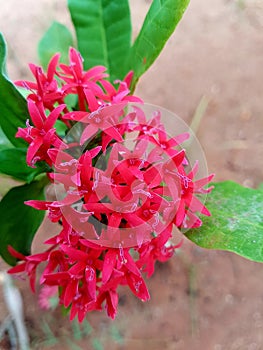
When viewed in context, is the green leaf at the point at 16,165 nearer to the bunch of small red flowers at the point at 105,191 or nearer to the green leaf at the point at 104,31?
the bunch of small red flowers at the point at 105,191

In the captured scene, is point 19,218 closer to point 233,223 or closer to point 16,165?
point 16,165

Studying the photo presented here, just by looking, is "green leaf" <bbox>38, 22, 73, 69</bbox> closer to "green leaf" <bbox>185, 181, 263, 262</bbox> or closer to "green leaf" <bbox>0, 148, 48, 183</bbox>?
"green leaf" <bbox>0, 148, 48, 183</bbox>

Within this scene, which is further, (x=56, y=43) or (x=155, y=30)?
(x=56, y=43)

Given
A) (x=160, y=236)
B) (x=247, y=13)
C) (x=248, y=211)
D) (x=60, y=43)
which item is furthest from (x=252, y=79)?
(x=160, y=236)

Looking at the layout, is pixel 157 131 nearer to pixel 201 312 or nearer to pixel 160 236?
pixel 160 236

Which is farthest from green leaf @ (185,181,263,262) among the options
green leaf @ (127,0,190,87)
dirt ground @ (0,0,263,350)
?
dirt ground @ (0,0,263,350)

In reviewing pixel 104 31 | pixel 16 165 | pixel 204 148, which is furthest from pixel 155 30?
pixel 204 148

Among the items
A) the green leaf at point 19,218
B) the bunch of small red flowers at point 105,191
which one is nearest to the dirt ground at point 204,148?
the green leaf at point 19,218
